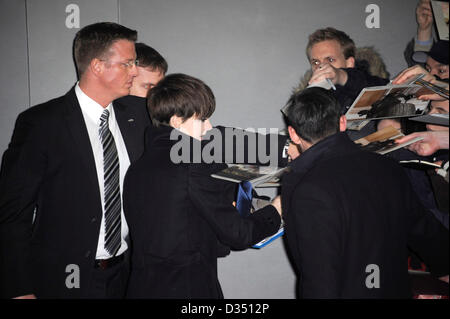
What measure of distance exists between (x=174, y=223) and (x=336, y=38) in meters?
1.66

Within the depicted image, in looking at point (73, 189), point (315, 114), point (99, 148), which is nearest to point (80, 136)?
point (99, 148)

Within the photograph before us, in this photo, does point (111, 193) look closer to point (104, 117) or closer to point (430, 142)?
point (104, 117)

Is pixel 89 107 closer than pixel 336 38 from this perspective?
Yes

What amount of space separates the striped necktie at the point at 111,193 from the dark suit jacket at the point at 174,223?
29cm

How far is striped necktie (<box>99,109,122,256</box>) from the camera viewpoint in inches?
75.4

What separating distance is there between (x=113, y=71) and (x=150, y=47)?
22.2 inches

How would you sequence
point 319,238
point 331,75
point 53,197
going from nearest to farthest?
point 319,238, point 53,197, point 331,75

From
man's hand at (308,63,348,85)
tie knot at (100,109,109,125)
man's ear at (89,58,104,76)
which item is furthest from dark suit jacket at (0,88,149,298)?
man's hand at (308,63,348,85)

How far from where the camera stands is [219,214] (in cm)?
156

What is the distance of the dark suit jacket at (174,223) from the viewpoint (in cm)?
154

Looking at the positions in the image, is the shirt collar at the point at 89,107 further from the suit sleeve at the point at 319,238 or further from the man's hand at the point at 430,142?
the man's hand at the point at 430,142

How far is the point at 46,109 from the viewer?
1903mm
